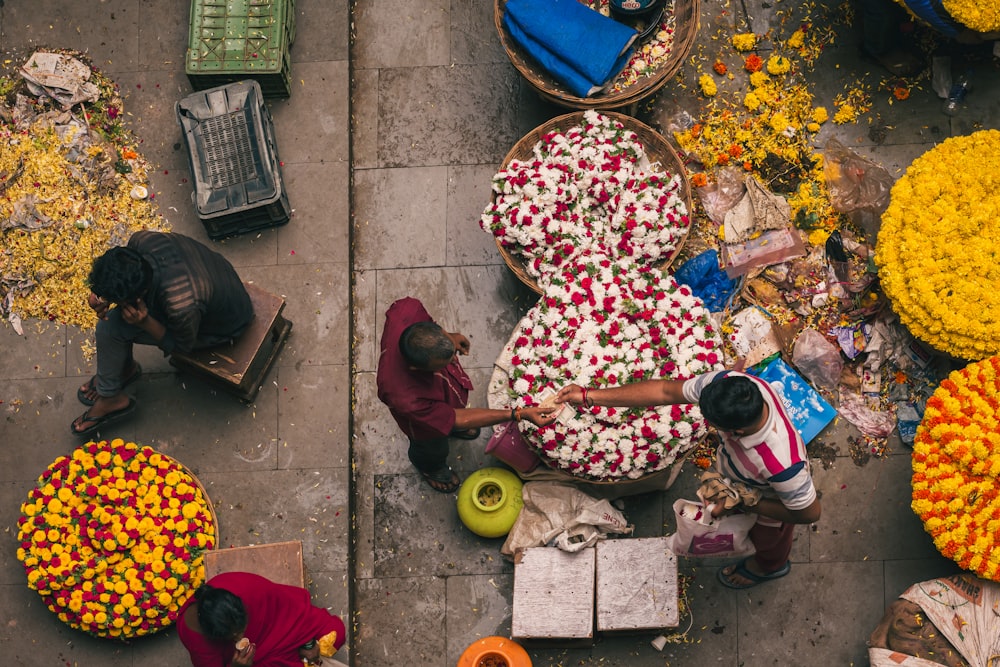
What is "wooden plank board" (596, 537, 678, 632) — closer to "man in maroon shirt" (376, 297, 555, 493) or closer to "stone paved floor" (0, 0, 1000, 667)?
"stone paved floor" (0, 0, 1000, 667)

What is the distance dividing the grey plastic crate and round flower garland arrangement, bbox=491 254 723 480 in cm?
182

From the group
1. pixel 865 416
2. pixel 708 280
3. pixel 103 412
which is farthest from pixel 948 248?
pixel 103 412

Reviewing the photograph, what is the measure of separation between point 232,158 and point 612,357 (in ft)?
8.30

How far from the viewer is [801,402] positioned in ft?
16.5

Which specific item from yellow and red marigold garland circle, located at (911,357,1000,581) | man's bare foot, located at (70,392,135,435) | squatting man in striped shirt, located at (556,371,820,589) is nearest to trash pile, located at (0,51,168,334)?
man's bare foot, located at (70,392,135,435)

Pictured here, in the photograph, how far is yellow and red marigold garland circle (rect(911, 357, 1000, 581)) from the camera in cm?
431

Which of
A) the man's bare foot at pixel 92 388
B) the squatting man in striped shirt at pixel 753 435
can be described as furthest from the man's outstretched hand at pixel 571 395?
the man's bare foot at pixel 92 388

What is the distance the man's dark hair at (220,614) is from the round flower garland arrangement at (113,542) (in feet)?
3.24

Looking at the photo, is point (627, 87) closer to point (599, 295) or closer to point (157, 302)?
point (599, 295)

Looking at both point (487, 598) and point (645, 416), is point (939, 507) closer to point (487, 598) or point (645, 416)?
point (645, 416)

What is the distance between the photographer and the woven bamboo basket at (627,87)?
501 cm

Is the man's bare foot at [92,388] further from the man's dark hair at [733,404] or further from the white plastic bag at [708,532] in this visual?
the man's dark hair at [733,404]

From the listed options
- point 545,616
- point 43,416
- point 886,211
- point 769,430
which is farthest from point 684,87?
point 43,416

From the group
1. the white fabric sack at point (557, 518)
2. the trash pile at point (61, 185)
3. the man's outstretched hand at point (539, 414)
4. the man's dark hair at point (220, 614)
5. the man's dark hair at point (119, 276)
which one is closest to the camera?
the man's dark hair at point (220, 614)
